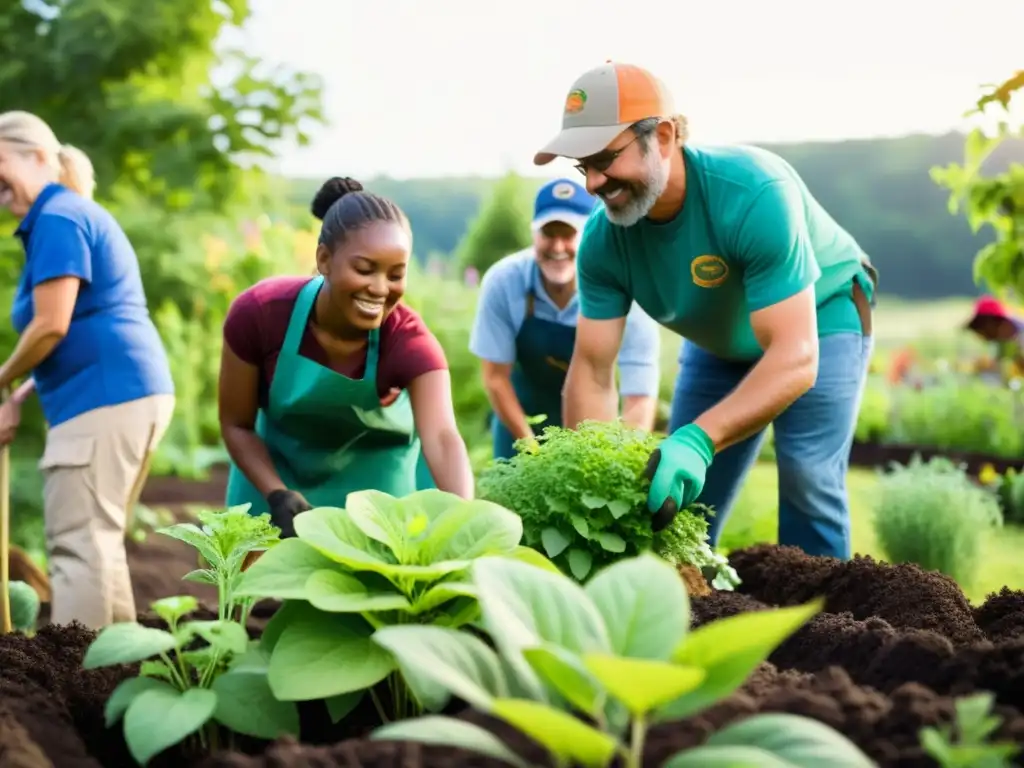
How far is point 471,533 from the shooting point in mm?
1950

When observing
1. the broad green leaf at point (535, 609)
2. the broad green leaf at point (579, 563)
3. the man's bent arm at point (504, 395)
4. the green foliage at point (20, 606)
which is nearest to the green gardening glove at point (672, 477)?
the broad green leaf at point (579, 563)

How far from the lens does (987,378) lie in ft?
36.3

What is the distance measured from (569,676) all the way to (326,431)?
1.96m

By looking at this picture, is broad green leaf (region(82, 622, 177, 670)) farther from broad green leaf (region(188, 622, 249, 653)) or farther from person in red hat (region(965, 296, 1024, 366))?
person in red hat (region(965, 296, 1024, 366))

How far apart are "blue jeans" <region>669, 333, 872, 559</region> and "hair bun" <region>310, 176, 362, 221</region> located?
1.21m

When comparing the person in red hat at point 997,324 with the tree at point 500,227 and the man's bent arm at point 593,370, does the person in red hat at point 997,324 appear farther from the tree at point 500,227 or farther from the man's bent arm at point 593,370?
the man's bent arm at point 593,370

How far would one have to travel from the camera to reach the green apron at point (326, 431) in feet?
9.99

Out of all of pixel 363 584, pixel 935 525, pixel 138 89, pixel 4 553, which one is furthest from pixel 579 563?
pixel 138 89

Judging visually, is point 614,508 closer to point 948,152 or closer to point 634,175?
point 634,175

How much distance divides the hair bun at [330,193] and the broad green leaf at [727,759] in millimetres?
2132

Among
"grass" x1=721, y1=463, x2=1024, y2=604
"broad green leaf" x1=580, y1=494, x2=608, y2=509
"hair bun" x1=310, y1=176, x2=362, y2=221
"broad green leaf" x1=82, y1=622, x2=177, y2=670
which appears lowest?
"grass" x1=721, y1=463, x2=1024, y2=604

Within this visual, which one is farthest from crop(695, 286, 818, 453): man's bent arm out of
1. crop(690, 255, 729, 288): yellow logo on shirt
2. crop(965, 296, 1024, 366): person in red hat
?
crop(965, 296, 1024, 366): person in red hat

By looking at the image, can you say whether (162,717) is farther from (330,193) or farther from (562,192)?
(562,192)

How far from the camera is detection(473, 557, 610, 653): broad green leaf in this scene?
1.43m
